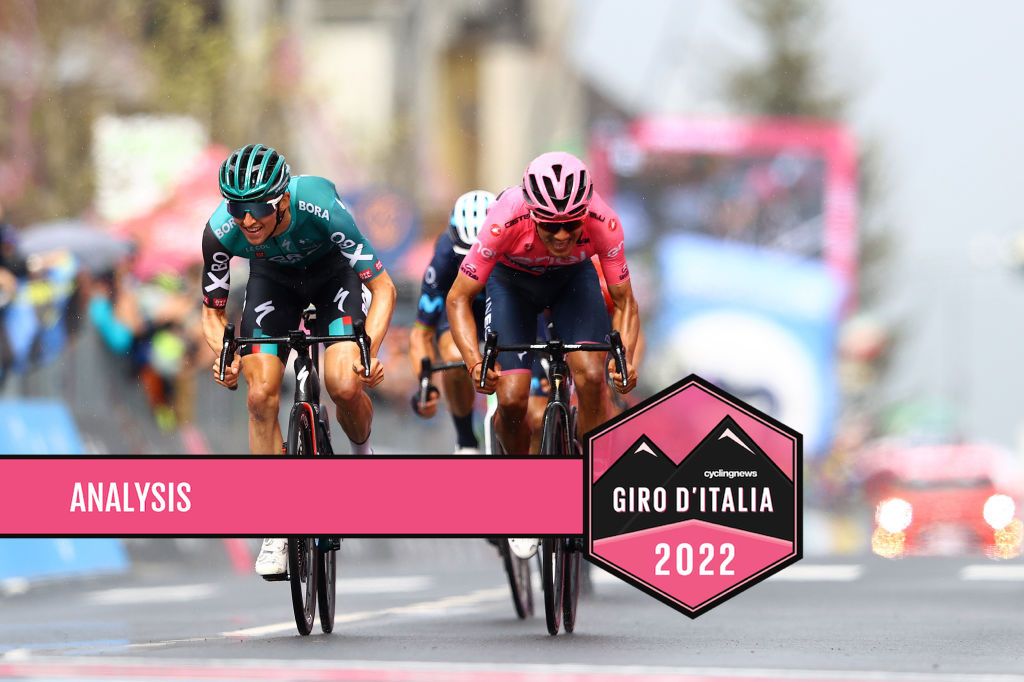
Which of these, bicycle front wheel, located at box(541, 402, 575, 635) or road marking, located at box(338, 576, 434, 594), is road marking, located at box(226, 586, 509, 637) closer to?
road marking, located at box(338, 576, 434, 594)

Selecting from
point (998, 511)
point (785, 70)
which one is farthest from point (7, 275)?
point (785, 70)

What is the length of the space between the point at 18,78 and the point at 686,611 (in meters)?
22.8

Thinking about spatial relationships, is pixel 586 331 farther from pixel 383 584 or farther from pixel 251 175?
pixel 383 584

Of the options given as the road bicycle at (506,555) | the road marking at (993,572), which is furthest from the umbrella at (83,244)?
the road marking at (993,572)

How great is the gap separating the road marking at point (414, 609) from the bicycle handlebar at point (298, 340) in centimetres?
145

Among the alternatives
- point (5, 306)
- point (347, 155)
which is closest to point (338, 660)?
point (5, 306)

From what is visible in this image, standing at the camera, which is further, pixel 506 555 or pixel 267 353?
pixel 506 555

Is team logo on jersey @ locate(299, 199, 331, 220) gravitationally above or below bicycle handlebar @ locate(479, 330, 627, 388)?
above

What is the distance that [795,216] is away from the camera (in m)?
66.8

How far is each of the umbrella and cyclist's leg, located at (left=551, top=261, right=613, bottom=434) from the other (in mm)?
8949

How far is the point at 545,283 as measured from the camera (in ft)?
36.2

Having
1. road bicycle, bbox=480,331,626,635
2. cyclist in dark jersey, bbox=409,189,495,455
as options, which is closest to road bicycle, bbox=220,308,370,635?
road bicycle, bbox=480,331,626,635

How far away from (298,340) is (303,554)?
3.08 ft

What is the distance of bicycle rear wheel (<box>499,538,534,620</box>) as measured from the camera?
39.0 ft
